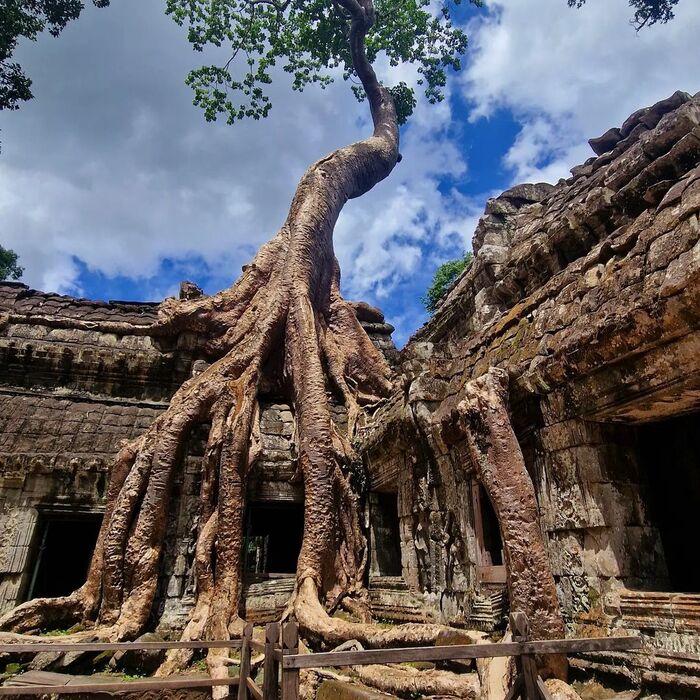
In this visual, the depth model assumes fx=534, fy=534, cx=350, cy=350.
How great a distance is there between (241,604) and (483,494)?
3.47 metres

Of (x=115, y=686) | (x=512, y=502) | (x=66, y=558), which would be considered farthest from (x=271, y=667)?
(x=66, y=558)

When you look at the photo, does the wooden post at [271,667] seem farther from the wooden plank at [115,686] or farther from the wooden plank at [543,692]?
the wooden plank at [543,692]

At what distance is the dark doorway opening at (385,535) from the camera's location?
6793 millimetres

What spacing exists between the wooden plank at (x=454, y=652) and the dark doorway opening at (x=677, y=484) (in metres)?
1.74

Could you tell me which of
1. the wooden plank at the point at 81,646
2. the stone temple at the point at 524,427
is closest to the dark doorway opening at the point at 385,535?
the stone temple at the point at 524,427

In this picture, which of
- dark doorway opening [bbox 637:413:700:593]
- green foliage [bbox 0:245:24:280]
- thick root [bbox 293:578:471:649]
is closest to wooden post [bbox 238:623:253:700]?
thick root [bbox 293:578:471:649]

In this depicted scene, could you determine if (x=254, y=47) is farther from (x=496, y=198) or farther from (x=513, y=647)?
(x=513, y=647)

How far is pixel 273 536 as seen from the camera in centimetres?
844

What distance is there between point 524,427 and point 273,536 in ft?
18.3

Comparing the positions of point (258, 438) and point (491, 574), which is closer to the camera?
point (491, 574)

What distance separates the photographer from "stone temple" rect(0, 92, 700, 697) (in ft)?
10.2

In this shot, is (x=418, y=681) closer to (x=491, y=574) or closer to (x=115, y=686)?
(x=491, y=574)

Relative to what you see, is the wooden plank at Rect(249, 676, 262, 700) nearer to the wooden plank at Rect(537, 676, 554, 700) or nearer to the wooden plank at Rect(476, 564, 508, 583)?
the wooden plank at Rect(537, 676, 554, 700)

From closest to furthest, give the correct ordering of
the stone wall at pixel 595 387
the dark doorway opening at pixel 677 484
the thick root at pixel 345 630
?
the stone wall at pixel 595 387 < the dark doorway opening at pixel 677 484 < the thick root at pixel 345 630
